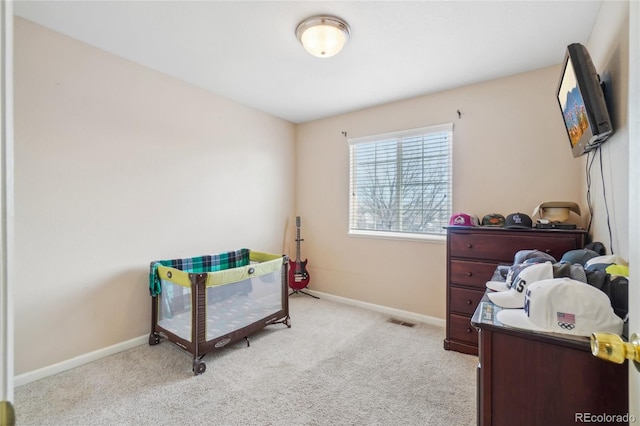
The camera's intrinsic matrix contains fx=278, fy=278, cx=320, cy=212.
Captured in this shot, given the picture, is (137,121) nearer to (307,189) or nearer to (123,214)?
(123,214)

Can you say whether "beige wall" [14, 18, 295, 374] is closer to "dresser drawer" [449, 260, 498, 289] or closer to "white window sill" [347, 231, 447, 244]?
"white window sill" [347, 231, 447, 244]

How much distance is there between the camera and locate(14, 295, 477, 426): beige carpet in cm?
162

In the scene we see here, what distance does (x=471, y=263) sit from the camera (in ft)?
7.72

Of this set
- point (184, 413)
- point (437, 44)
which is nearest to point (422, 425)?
point (184, 413)

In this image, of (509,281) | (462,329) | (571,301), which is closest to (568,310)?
(571,301)

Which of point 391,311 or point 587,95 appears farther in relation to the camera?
point 391,311

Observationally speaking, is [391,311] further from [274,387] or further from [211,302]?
[211,302]

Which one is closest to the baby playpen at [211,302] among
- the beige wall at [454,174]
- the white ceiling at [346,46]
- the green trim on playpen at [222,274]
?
the green trim on playpen at [222,274]

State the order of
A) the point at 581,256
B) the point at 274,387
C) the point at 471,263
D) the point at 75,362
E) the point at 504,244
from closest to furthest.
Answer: the point at 581,256 → the point at 274,387 → the point at 75,362 → the point at 504,244 → the point at 471,263

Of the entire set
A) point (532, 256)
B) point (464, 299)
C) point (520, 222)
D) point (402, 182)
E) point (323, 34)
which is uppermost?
point (323, 34)

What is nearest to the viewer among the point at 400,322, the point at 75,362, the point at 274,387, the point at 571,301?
the point at 571,301

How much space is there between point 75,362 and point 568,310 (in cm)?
304

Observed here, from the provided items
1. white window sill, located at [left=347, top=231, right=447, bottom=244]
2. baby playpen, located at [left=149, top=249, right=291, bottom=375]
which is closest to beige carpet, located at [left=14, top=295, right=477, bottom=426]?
baby playpen, located at [left=149, top=249, right=291, bottom=375]

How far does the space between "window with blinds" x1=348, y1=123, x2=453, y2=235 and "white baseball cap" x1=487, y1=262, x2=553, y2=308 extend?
1778mm
